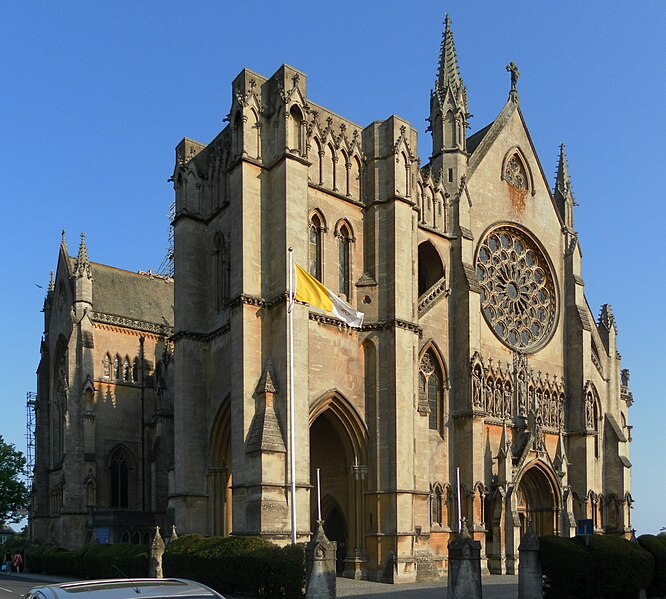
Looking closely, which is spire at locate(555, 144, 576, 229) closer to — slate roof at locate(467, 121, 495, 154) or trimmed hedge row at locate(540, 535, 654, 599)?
slate roof at locate(467, 121, 495, 154)

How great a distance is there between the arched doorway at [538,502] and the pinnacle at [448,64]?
18.0m

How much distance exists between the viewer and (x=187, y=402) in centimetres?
3319

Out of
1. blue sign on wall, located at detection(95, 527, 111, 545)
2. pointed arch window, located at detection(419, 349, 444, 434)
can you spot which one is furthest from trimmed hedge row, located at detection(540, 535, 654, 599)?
blue sign on wall, located at detection(95, 527, 111, 545)

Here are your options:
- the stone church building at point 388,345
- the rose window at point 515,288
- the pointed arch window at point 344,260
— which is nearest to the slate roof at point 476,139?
the stone church building at point 388,345

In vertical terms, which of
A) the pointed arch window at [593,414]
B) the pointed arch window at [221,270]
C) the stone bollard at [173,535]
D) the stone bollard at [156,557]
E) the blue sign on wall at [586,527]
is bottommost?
the stone bollard at [156,557]

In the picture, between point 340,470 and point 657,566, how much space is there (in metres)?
12.6

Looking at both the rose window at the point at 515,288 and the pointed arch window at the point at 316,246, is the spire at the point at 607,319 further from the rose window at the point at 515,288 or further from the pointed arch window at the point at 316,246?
the pointed arch window at the point at 316,246

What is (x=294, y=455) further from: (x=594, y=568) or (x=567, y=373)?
(x=567, y=373)

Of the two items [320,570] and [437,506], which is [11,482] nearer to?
[437,506]

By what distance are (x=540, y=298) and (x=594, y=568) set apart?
21.6 metres

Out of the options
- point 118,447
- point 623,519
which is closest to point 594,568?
point 623,519

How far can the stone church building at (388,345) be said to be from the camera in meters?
30.1

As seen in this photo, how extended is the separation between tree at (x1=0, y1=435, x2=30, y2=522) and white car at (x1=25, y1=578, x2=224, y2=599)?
59.4 meters

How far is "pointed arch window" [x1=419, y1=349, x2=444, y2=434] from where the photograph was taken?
35.3 meters
